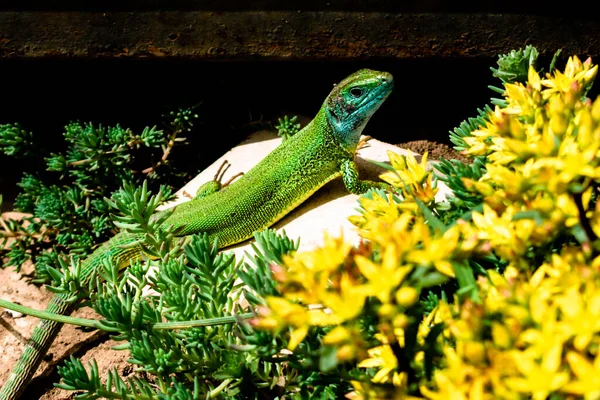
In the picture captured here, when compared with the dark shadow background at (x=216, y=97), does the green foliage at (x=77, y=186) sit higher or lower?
lower

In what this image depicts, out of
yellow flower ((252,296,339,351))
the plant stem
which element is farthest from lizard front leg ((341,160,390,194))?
yellow flower ((252,296,339,351))

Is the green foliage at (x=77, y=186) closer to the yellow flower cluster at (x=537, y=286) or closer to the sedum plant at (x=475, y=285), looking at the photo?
the sedum plant at (x=475, y=285)

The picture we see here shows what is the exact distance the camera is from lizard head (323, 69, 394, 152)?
345cm

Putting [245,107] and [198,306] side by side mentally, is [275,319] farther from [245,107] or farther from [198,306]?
[245,107]

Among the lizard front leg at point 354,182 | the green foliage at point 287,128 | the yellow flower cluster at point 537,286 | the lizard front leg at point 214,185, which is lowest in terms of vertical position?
Answer: the yellow flower cluster at point 537,286

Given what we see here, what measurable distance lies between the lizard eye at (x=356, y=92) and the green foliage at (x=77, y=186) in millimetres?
1218

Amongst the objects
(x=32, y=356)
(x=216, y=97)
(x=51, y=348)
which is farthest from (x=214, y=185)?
(x=32, y=356)

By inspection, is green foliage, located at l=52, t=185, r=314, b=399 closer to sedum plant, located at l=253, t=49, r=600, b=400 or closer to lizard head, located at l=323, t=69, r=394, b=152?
sedum plant, located at l=253, t=49, r=600, b=400

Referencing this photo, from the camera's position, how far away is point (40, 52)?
3674mm

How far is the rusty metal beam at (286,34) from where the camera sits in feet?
12.0

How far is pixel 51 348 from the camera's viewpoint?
338cm

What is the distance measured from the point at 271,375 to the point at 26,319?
230 cm

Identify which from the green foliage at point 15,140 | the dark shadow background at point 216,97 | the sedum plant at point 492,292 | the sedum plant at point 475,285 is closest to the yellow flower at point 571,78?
the sedum plant at point 475,285

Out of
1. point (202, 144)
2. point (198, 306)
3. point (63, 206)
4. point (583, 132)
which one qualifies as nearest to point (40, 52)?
point (63, 206)
